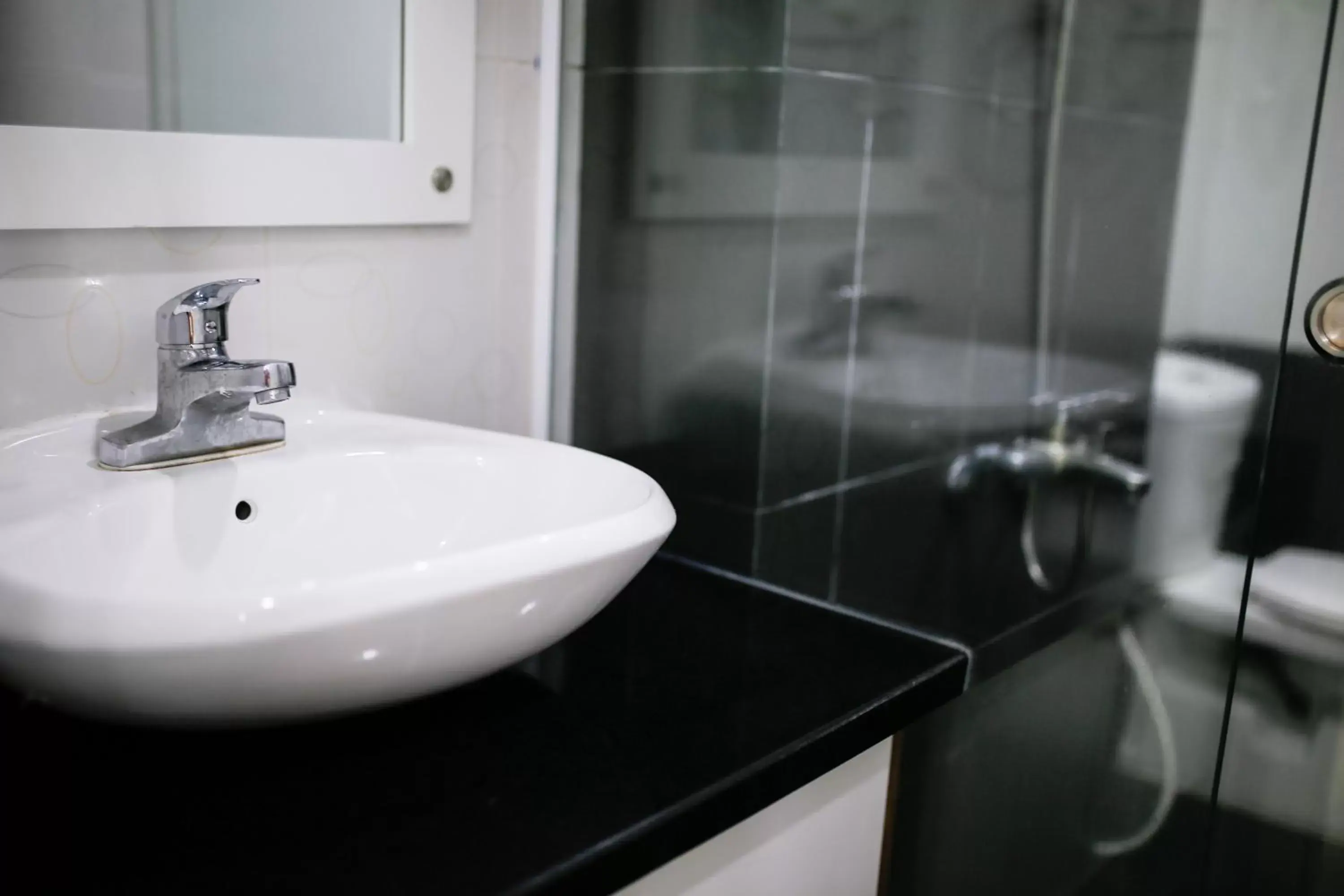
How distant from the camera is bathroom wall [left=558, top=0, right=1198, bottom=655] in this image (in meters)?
1.31

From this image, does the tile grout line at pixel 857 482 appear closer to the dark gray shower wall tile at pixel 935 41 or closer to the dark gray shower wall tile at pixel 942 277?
the dark gray shower wall tile at pixel 942 277

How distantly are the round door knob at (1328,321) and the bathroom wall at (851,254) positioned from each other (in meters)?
0.26

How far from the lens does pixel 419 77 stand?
1.25 metres

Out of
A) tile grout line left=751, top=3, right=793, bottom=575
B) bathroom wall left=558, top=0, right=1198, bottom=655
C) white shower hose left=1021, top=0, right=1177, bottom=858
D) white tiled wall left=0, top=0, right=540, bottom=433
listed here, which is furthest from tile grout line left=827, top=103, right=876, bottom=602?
white tiled wall left=0, top=0, right=540, bottom=433

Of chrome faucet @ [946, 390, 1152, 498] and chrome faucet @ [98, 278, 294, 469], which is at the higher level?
chrome faucet @ [98, 278, 294, 469]

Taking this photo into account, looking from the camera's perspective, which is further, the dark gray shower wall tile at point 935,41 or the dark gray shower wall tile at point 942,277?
the dark gray shower wall tile at point 942,277

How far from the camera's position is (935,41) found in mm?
1521

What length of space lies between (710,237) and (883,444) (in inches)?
15.4

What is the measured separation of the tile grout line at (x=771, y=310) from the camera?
1.26 m

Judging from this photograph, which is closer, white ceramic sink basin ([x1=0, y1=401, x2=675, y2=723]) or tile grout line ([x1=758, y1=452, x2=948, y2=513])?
white ceramic sink basin ([x1=0, y1=401, x2=675, y2=723])

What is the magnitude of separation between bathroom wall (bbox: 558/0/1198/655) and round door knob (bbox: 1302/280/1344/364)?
0.26 meters

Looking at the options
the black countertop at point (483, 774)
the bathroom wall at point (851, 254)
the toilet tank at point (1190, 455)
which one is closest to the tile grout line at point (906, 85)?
the bathroom wall at point (851, 254)

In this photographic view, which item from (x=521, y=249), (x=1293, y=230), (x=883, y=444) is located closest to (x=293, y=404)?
(x=521, y=249)

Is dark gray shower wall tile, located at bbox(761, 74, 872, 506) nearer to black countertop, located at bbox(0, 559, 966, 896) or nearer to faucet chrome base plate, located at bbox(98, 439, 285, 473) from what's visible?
black countertop, located at bbox(0, 559, 966, 896)
